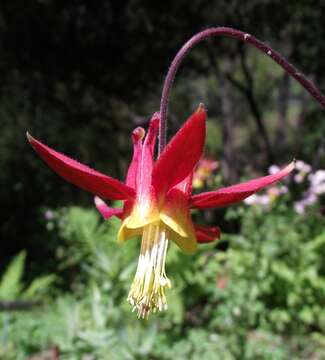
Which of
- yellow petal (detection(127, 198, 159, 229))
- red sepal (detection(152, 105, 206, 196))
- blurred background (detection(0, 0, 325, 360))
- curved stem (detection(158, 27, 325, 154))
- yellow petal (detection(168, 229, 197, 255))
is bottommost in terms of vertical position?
yellow petal (detection(168, 229, 197, 255))

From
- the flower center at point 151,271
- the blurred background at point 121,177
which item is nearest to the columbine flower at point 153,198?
the flower center at point 151,271

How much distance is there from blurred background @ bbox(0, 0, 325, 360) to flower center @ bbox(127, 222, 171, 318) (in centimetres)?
132

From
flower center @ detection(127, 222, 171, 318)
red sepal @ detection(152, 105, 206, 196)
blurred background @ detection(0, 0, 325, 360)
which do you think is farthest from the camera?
blurred background @ detection(0, 0, 325, 360)

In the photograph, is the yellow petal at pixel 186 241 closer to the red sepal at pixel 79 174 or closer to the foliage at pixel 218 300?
the red sepal at pixel 79 174

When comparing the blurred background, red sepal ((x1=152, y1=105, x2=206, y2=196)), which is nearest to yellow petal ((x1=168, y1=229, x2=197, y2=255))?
red sepal ((x1=152, y1=105, x2=206, y2=196))

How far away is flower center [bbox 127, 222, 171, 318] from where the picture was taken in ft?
3.57

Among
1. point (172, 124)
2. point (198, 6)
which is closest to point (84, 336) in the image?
point (172, 124)

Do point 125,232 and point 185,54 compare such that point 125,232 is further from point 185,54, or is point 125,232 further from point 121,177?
point 121,177

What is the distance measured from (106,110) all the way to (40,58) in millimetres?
1111

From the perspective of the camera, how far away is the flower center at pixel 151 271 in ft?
3.57

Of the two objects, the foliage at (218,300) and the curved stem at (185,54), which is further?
the foliage at (218,300)

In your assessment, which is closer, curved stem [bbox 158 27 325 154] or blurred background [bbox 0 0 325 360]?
curved stem [bbox 158 27 325 154]

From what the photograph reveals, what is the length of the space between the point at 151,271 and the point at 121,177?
7.13 metres

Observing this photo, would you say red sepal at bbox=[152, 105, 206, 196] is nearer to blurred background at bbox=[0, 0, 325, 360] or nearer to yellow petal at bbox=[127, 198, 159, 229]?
yellow petal at bbox=[127, 198, 159, 229]
